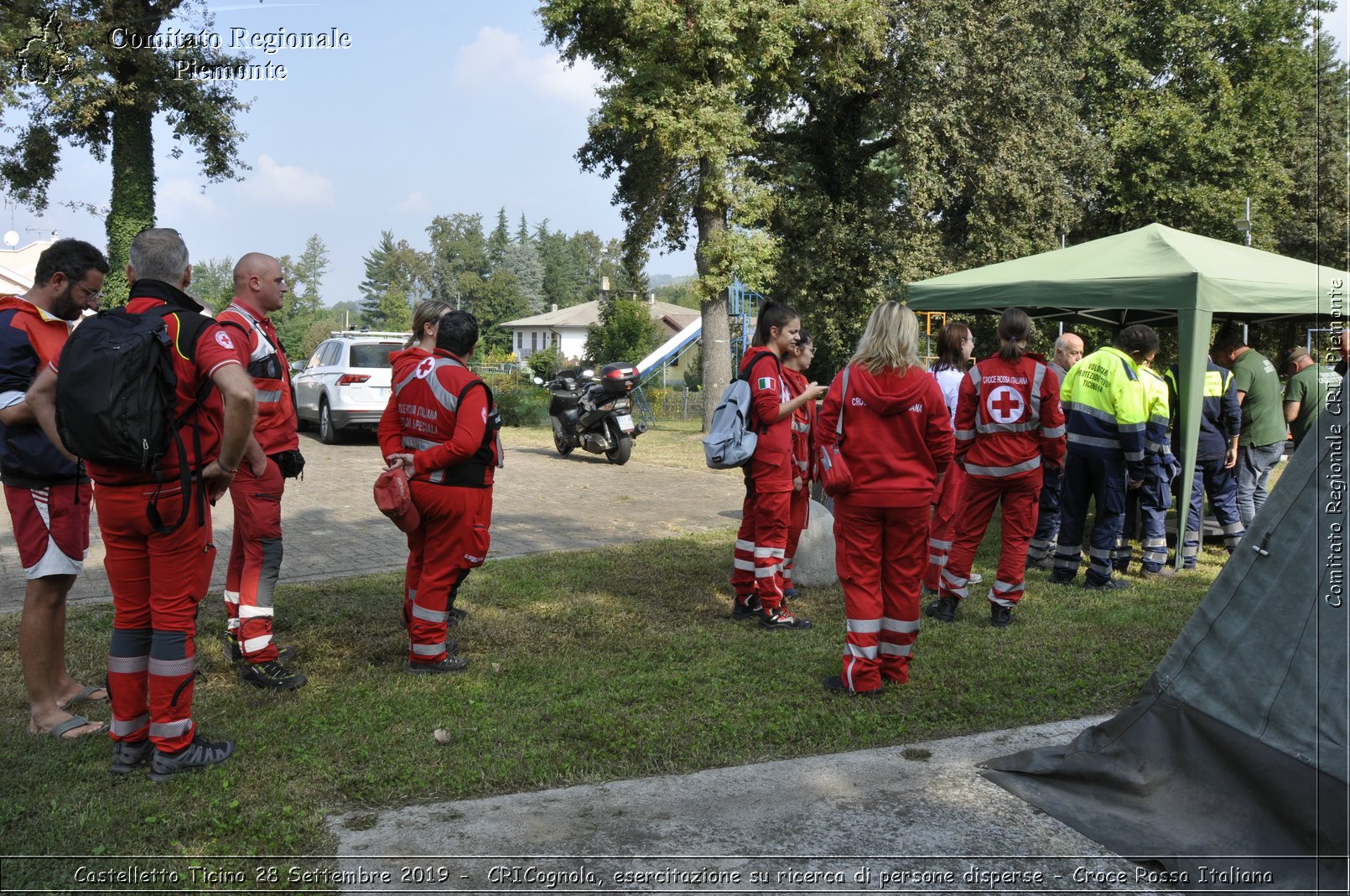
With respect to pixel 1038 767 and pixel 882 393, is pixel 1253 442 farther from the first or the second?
pixel 1038 767

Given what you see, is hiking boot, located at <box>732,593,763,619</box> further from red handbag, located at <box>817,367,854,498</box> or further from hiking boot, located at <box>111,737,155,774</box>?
hiking boot, located at <box>111,737,155,774</box>

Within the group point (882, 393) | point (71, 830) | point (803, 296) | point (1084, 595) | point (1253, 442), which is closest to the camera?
point (71, 830)

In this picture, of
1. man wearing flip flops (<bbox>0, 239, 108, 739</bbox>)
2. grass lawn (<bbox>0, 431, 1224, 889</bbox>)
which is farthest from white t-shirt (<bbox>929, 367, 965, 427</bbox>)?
man wearing flip flops (<bbox>0, 239, 108, 739</bbox>)

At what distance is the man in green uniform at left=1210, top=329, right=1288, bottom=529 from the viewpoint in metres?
8.94

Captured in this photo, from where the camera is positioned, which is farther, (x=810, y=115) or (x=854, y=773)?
(x=810, y=115)

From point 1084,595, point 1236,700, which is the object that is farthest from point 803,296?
point 1236,700

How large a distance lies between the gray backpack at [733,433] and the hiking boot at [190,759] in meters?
3.05

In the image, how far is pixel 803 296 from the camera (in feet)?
84.5

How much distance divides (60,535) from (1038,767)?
4255 millimetres

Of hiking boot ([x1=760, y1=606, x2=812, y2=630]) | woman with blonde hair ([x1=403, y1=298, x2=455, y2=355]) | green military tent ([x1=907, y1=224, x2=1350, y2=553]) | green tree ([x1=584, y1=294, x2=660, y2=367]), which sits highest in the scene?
green tree ([x1=584, y1=294, x2=660, y2=367])

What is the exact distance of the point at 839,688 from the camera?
511 centimetres

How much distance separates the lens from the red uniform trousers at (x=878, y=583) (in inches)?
198

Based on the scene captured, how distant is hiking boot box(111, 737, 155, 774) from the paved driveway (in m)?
3.20

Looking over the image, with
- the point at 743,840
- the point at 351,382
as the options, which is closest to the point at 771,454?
the point at 743,840
